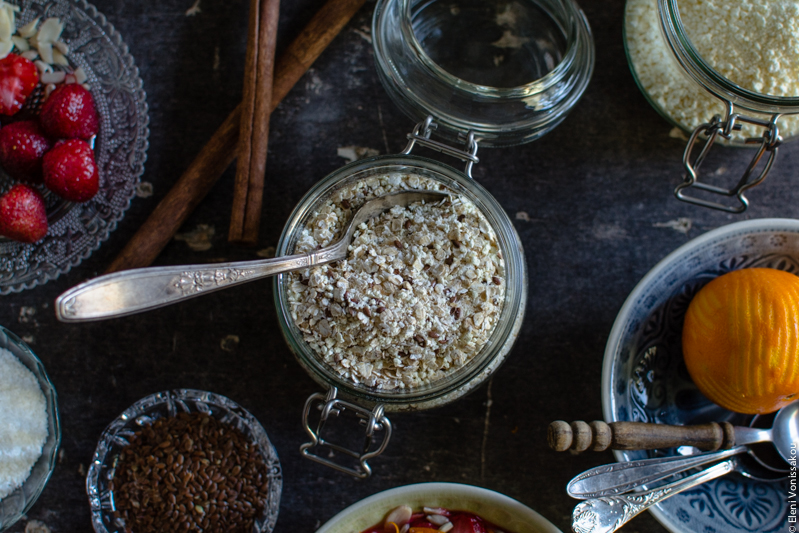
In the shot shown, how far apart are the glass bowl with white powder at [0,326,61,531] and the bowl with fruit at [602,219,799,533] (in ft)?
3.05

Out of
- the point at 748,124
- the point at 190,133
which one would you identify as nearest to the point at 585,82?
the point at 748,124

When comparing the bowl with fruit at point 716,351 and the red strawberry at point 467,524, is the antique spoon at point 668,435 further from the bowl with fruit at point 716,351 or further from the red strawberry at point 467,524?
the red strawberry at point 467,524

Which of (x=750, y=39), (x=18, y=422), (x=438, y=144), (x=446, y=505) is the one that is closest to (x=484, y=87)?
(x=438, y=144)

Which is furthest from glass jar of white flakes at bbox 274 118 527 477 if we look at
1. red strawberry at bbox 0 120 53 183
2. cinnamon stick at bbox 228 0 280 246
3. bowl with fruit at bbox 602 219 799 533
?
red strawberry at bbox 0 120 53 183

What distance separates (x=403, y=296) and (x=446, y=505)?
371mm

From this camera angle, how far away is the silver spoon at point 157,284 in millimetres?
606

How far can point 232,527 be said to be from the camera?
0.94m

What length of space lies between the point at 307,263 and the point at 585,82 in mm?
558

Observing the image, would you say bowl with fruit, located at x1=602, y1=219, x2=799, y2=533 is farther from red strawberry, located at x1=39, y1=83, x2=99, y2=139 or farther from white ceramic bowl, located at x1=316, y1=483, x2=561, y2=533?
red strawberry, located at x1=39, y1=83, x2=99, y2=139

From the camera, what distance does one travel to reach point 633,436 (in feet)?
2.62

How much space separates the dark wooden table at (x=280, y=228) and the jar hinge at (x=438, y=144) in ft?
0.39

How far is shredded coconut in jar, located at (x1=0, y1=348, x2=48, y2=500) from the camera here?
94 centimetres

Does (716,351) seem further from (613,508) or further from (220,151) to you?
(220,151)

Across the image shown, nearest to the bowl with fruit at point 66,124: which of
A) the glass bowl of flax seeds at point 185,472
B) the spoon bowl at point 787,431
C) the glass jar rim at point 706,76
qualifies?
the glass bowl of flax seeds at point 185,472
